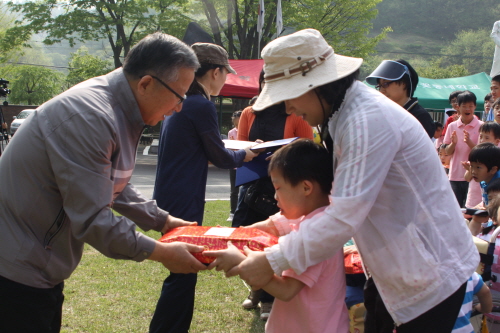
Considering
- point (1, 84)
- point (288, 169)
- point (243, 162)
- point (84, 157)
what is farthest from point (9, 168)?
point (1, 84)

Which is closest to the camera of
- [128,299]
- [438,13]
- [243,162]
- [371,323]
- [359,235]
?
[359,235]

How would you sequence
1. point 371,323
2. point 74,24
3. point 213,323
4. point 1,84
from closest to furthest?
1. point 371,323
2. point 213,323
3. point 1,84
4. point 74,24

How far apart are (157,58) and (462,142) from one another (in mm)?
5053

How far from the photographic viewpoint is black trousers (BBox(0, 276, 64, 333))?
6.07ft

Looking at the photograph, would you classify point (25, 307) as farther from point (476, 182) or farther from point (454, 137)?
point (454, 137)

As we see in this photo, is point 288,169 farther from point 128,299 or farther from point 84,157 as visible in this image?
point 128,299

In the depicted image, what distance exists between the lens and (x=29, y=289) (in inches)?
73.7

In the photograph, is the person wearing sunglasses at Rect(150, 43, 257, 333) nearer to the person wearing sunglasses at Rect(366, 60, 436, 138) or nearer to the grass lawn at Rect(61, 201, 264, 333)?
the grass lawn at Rect(61, 201, 264, 333)

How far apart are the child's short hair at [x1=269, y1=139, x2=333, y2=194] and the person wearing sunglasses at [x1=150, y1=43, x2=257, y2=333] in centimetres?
100

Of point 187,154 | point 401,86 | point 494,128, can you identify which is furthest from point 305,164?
point 494,128

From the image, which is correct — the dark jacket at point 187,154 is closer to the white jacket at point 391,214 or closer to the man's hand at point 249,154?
the man's hand at point 249,154

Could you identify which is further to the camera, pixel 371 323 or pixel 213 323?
pixel 213 323

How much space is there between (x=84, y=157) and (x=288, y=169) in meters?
0.86

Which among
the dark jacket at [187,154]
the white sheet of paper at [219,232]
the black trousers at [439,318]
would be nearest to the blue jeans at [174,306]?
the dark jacket at [187,154]
